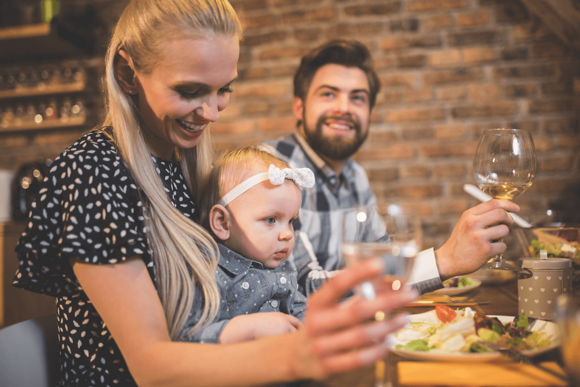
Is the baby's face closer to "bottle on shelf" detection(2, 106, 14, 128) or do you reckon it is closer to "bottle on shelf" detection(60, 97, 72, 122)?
"bottle on shelf" detection(60, 97, 72, 122)

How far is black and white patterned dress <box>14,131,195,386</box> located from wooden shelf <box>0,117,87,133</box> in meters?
2.43

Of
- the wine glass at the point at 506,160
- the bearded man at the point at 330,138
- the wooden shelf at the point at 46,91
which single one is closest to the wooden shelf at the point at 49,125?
the wooden shelf at the point at 46,91

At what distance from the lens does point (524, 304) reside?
0.96 metres

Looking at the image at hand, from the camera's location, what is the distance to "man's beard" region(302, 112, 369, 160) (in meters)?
2.04

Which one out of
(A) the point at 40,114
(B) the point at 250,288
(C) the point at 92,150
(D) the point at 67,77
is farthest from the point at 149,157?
(A) the point at 40,114

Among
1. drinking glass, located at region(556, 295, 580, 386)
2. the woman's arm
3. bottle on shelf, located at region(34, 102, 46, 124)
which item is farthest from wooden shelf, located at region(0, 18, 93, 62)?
drinking glass, located at region(556, 295, 580, 386)

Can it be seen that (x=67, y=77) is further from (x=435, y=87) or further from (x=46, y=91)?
(x=435, y=87)

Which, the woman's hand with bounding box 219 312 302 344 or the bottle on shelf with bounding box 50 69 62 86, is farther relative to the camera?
the bottle on shelf with bounding box 50 69 62 86

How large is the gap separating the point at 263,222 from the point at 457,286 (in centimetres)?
69

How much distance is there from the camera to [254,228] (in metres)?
1.02

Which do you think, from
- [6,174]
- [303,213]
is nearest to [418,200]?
[303,213]

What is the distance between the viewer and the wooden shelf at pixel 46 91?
2977 mm

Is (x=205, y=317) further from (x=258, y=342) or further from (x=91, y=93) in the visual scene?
(x=91, y=93)

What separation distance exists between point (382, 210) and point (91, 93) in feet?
10.0
